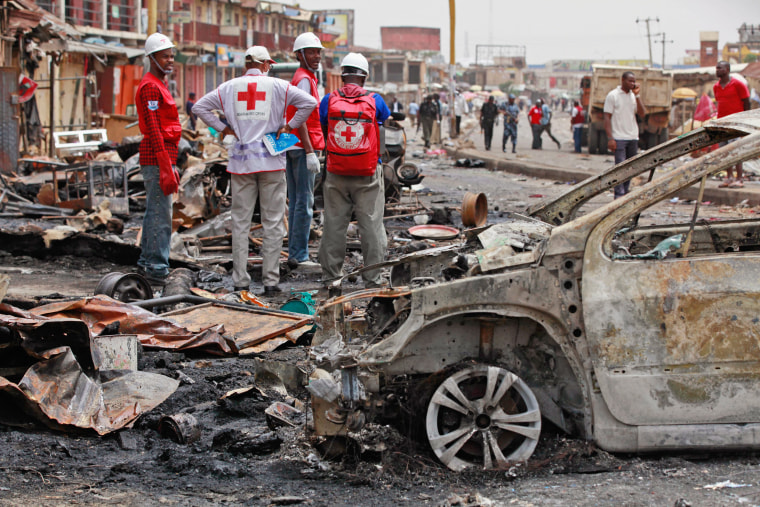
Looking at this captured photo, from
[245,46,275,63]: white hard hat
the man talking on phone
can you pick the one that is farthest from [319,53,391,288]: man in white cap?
the man talking on phone

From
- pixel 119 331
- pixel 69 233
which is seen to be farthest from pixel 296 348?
pixel 69 233

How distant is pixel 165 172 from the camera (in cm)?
784

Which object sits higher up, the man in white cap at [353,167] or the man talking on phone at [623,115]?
the man talking on phone at [623,115]

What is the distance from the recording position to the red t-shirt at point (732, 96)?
12766 millimetres

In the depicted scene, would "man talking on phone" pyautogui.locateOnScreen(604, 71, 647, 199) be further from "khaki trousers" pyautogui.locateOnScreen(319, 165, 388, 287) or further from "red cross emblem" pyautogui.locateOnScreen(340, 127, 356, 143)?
"red cross emblem" pyautogui.locateOnScreen(340, 127, 356, 143)

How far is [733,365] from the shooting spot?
3.88m

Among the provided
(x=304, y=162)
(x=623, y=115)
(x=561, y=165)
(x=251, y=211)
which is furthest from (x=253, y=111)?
(x=561, y=165)

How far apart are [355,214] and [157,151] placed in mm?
2021

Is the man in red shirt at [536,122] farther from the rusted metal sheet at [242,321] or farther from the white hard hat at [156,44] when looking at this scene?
the rusted metal sheet at [242,321]

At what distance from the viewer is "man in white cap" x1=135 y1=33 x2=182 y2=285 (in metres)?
7.82

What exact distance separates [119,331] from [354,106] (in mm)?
2412

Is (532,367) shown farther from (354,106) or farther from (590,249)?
(354,106)

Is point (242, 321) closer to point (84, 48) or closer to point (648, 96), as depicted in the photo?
point (648, 96)

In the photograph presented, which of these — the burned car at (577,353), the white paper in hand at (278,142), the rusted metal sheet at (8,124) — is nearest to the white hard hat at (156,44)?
the white paper in hand at (278,142)
